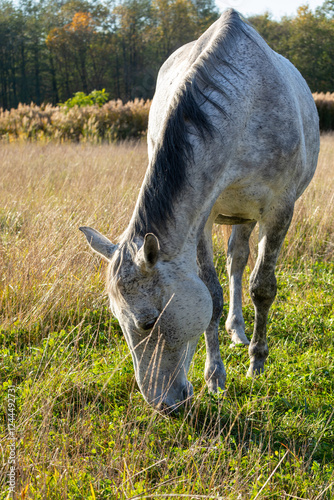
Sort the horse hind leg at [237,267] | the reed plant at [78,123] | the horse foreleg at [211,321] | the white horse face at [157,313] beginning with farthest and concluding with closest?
the reed plant at [78,123], the horse hind leg at [237,267], the horse foreleg at [211,321], the white horse face at [157,313]

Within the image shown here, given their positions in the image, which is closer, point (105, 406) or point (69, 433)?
point (69, 433)

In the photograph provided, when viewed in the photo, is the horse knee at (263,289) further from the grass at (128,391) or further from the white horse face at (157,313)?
the white horse face at (157,313)

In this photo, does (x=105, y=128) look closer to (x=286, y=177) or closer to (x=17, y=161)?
(x=17, y=161)

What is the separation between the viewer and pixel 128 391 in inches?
109

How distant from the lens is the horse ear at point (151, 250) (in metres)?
1.89

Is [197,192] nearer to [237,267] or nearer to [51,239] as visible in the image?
[237,267]

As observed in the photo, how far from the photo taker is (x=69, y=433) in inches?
88.4

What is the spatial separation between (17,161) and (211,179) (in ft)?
20.9

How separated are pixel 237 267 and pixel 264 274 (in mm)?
993

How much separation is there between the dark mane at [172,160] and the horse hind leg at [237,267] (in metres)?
1.87

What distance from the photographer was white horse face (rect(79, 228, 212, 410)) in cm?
205

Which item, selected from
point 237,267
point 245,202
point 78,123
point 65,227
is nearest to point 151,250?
point 245,202

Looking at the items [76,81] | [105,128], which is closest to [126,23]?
[76,81]

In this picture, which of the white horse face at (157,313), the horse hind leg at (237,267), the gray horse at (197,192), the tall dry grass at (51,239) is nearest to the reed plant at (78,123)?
the tall dry grass at (51,239)
